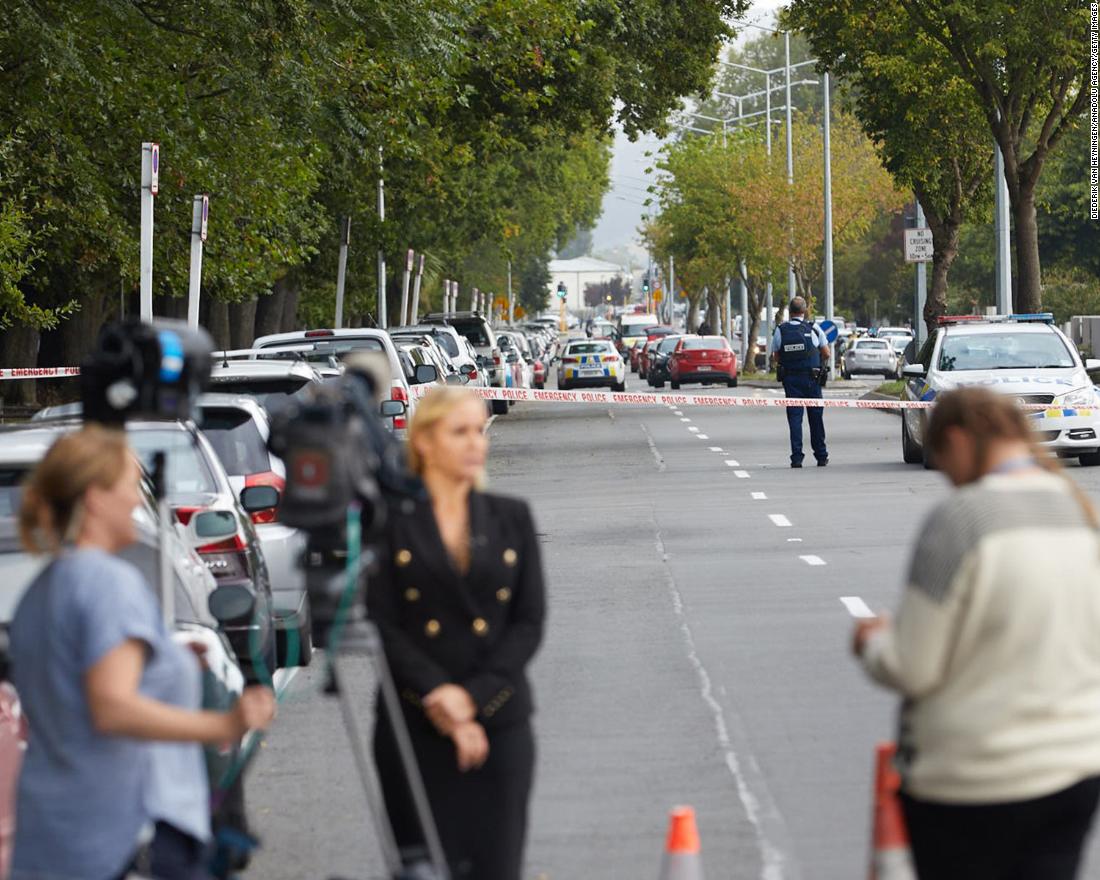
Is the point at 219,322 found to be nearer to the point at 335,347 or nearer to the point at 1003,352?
the point at 335,347

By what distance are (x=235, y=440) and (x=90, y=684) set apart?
9.02m

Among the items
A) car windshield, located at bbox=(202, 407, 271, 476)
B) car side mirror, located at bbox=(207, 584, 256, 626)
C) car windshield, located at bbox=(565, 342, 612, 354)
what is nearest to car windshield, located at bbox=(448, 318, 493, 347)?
car windshield, located at bbox=(565, 342, 612, 354)

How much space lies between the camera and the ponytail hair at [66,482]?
469cm

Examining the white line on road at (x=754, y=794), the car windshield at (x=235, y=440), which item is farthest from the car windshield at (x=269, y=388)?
the white line on road at (x=754, y=794)

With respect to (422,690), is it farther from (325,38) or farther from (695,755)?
(325,38)

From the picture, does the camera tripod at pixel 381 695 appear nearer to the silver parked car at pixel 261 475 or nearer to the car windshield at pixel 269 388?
the silver parked car at pixel 261 475

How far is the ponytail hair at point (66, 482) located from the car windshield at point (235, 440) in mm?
8606

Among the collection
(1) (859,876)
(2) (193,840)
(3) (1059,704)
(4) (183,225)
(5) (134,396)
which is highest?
(4) (183,225)

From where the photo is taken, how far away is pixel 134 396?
199 inches

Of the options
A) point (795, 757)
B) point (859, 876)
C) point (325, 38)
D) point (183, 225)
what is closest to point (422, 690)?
point (859, 876)

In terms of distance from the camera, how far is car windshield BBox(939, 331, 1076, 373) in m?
25.7

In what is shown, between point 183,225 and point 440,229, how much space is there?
107ft

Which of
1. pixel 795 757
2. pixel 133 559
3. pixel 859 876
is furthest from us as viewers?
pixel 795 757

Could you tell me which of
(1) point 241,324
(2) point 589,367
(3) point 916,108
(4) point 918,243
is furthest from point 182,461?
(2) point 589,367
